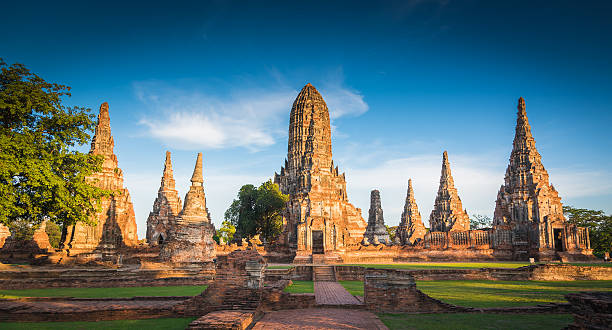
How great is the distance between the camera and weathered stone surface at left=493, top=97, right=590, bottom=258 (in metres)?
35.4

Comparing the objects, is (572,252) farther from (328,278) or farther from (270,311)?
(270,311)

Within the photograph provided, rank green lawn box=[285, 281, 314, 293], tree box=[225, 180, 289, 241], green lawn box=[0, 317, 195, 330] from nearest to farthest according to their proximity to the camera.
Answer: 1. green lawn box=[0, 317, 195, 330]
2. green lawn box=[285, 281, 314, 293]
3. tree box=[225, 180, 289, 241]

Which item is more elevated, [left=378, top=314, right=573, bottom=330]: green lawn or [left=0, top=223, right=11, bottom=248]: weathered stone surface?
[left=0, top=223, right=11, bottom=248]: weathered stone surface

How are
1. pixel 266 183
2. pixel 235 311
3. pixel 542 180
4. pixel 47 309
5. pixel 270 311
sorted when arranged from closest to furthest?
pixel 235 311, pixel 47 309, pixel 270 311, pixel 542 180, pixel 266 183

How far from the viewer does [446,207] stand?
5153cm

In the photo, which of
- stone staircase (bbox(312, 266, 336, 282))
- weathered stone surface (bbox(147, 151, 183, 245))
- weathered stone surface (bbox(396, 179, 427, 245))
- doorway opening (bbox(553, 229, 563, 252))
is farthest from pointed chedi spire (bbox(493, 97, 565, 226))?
weathered stone surface (bbox(147, 151, 183, 245))

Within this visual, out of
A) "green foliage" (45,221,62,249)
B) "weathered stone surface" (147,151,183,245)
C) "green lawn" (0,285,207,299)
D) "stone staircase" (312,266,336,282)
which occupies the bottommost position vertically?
"stone staircase" (312,266,336,282)

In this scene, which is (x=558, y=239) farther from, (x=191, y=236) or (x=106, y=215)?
(x=106, y=215)

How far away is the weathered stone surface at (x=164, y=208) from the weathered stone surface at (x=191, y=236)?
16626 mm

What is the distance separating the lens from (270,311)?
1060cm

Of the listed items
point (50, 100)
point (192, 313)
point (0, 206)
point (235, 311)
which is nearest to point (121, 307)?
point (192, 313)

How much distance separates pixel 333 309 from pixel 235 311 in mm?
3151

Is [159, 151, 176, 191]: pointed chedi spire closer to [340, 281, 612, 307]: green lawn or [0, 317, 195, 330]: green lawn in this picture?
[340, 281, 612, 307]: green lawn

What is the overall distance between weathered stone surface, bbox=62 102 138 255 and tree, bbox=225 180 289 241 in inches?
750
